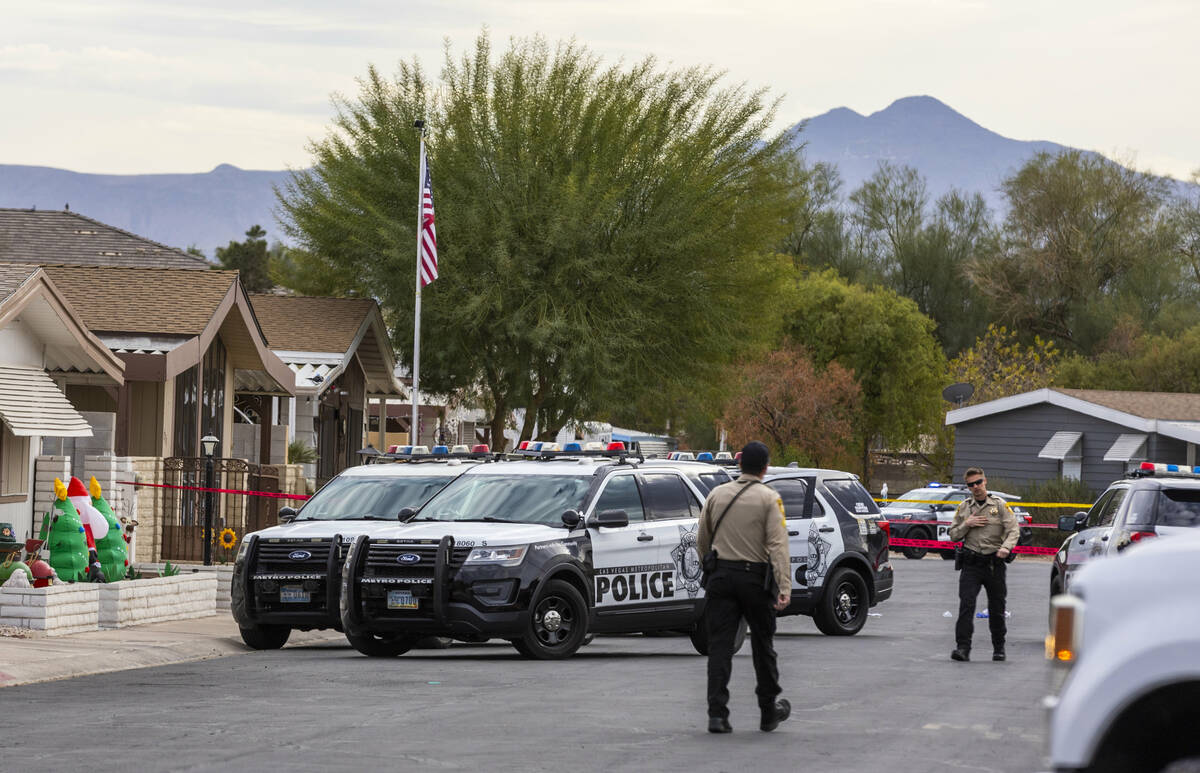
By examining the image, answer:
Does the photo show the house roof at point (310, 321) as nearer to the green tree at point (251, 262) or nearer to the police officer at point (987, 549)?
the police officer at point (987, 549)

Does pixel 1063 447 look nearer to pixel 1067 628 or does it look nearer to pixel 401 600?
pixel 401 600

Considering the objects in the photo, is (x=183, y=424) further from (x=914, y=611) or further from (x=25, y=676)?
(x=25, y=676)

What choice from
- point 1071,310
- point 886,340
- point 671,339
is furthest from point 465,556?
point 1071,310

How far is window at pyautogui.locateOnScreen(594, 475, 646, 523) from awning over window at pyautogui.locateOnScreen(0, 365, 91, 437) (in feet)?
22.9

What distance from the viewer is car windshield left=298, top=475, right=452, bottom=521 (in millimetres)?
18156

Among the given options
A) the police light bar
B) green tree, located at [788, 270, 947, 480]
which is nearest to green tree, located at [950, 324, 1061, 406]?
green tree, located at [788, 270, 947, 480]

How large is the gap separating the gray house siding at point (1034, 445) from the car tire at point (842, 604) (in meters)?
26.3

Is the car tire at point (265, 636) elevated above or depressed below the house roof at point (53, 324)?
below

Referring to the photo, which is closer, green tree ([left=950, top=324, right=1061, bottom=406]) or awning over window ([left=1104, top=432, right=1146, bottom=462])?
awning over window ([left=1104, top=432, right=1146, bottom=462])

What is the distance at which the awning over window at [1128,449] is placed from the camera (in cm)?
4391

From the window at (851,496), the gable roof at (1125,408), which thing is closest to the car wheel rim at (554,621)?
the window at (851,496)

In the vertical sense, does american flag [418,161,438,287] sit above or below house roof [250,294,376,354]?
above

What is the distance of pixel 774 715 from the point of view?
10812 mm

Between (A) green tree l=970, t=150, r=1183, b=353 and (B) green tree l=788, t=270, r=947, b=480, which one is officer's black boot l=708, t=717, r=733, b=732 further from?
(A) green tree l=970, t=150, r=1183, b=353
